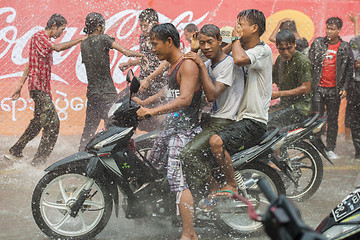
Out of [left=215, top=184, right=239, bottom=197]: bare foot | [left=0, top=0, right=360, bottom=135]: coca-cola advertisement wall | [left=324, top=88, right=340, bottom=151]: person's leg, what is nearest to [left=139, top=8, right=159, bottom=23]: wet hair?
[left=0, top=0, right=360, bottom=135]: coca-cola advertisement wall

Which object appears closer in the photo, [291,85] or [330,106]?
[291,85]

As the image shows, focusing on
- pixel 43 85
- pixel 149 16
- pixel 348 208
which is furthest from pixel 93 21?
pixel 348 208

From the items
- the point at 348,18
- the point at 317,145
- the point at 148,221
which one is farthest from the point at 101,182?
the point at 348,18

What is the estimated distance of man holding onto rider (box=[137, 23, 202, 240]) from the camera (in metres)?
3.62

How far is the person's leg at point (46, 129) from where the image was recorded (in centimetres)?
648

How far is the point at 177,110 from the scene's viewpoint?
362 centimetres

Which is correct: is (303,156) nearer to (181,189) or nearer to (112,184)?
(181,189)

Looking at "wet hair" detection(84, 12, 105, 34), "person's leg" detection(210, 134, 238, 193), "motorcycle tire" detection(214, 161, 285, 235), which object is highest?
"wet hair" detection(84, 12, 105, 34)

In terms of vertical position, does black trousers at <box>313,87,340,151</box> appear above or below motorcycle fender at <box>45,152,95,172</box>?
below

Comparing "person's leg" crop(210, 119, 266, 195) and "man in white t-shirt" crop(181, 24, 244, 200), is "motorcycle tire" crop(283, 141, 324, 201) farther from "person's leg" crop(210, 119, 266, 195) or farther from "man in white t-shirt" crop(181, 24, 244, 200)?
"man in white t-shirt" crop(181, 24, 244, 200)

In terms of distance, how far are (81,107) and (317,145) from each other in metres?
4.49

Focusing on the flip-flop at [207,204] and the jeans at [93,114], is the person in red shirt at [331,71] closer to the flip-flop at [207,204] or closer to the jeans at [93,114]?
the jeans at [93,114]

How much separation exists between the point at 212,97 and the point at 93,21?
2931 millimetres

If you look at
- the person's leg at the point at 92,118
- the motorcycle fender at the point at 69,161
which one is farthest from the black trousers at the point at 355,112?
the motorcycle fender at the point at 69,161
